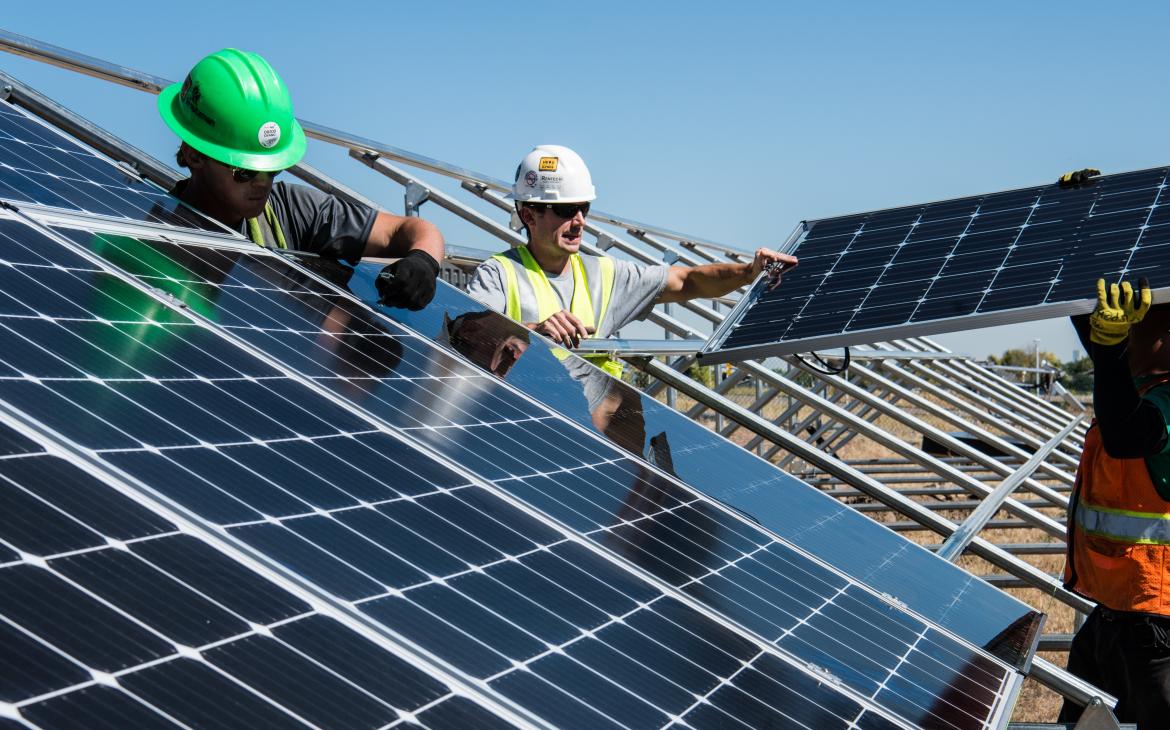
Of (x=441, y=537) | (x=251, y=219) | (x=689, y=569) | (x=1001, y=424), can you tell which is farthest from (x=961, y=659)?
(x=1001, y=424)

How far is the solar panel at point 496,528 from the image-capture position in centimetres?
232

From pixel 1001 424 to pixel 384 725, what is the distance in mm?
10716

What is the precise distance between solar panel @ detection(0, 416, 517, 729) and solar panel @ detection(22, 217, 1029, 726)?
0.16m

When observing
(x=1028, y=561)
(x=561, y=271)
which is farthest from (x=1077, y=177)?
(x=1028, y=561)

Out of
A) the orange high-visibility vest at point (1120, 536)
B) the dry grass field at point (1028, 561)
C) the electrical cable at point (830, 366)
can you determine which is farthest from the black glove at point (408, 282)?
the dry grass field at point (1028, 561)

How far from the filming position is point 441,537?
266cm

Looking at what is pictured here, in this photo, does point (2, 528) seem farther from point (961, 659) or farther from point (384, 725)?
point (961, 659)

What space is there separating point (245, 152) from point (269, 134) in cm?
11

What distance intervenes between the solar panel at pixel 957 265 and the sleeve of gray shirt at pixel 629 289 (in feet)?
1.29

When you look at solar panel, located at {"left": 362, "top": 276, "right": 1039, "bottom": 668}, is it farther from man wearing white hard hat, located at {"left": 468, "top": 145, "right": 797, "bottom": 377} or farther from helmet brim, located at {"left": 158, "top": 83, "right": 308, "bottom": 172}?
helmet brim, located at {"left": 158, "top": 83, "right": 308, "bottom": 172}

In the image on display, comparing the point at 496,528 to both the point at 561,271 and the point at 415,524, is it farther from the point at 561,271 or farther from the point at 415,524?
the point at 561,271

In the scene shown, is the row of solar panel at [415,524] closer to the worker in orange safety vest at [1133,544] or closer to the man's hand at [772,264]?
the worker in orange safety vest at [1133,544]

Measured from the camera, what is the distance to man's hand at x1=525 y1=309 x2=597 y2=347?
5289 millimetres

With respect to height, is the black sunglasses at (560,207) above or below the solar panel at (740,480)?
above
